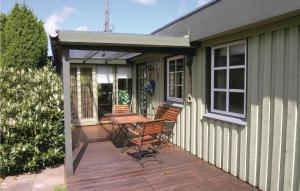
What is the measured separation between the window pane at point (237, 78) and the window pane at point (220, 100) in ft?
1.06

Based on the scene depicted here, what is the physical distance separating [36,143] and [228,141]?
142 inches

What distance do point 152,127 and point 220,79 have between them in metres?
1.65

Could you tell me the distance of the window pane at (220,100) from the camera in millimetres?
4848

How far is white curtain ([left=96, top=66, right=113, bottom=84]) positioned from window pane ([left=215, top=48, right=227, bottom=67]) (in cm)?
546

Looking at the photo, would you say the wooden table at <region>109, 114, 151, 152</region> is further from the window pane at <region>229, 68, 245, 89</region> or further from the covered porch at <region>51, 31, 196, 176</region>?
the window pane at <region>229, 68, 245, 89</region>

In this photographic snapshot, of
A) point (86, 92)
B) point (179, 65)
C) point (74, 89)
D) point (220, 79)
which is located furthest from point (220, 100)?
point (74, 89)

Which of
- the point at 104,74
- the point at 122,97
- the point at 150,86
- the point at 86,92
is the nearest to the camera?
the point at 150,86

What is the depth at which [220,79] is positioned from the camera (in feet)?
16.2

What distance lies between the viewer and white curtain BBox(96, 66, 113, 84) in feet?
31.1

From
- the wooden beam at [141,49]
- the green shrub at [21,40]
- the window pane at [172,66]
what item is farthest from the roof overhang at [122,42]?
the green shrub at [21,40]

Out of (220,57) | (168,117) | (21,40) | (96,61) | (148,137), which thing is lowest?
(148,137)

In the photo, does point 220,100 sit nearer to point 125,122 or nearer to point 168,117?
point 168,117

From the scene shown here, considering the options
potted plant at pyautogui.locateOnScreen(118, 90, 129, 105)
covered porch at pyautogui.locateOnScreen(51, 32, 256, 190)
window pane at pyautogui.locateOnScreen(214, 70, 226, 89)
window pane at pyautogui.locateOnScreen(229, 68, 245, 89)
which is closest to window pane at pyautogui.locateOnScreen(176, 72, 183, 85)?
covered porch at pyautogui.locateOnScreen(51, 32, 256, 190)

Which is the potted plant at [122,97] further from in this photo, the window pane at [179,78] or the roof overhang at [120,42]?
the roof overhang at [120,42]
